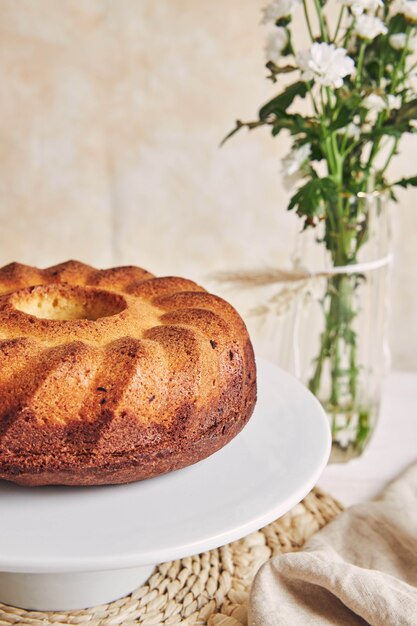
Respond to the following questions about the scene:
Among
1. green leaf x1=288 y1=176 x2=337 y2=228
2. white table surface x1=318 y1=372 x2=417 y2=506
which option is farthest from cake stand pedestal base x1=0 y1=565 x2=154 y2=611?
green leaf x1=288 y1=176 x2=337 y2=228

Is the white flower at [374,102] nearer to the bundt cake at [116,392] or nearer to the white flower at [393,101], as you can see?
the white flower at [393,101]

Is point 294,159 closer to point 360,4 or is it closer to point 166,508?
point 360,4

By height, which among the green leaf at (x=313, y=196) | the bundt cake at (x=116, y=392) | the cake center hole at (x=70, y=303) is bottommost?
the bundt cake at (x=116, y=392)

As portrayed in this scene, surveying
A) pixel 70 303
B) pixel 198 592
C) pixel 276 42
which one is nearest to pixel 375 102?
pixel 276 42

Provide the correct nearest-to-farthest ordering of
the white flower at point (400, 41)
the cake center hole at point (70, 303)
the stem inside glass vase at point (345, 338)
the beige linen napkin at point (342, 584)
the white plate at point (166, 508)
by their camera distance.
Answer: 1. the white plate at point (166, 508)
2. the beige linen napkin at point (342, 584)
3. the cake center hole at point (70, 303)
4. the white flower at point (400, 41)
5. the stem inside glass vase at point (345, 338)

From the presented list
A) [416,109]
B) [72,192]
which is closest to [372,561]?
[416,109]

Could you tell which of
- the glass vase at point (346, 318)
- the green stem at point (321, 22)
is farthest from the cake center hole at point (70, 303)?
the green stem at point (321, 22)

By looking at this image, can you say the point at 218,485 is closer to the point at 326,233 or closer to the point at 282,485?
the point at 282,485

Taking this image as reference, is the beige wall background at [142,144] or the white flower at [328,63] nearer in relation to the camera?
the white flower at [328,63]
